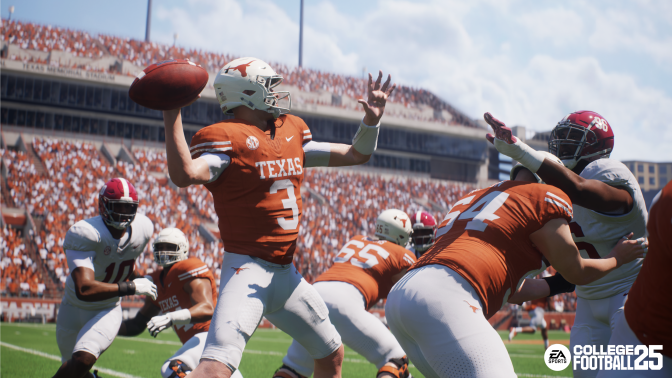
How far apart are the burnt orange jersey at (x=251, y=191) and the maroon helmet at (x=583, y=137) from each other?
1955mm

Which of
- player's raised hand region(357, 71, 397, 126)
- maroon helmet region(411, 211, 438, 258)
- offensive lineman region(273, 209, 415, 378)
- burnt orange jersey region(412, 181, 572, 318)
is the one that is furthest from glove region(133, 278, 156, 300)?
maroon helmet region(411, 211, 438, 258)

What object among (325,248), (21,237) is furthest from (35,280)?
(325,248)

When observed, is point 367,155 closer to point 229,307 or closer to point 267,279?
point 267,279

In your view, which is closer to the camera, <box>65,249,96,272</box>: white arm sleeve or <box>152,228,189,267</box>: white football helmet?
<box>65,249,96,272</box>: white arm sleeve

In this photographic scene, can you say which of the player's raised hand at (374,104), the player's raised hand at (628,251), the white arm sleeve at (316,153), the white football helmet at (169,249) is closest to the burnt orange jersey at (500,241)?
the player's raised hand at (628,251)

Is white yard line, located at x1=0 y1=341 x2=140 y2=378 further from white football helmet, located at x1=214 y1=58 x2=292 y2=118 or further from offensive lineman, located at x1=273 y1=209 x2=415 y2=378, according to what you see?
white football helmet, located at x1=214 y1=58 x2=292 y2=118

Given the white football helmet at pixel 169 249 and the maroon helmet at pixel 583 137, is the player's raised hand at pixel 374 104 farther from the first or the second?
the white football helmet at pixel 169 249

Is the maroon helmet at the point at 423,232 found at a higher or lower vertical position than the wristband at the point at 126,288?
higher

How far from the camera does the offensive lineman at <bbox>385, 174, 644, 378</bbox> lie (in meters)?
2.50

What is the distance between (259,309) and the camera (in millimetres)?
3123

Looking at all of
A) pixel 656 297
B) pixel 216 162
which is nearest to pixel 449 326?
pixel 656 297

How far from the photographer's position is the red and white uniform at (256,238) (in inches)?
120

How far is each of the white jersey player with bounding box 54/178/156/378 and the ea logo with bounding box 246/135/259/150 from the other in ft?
6.83

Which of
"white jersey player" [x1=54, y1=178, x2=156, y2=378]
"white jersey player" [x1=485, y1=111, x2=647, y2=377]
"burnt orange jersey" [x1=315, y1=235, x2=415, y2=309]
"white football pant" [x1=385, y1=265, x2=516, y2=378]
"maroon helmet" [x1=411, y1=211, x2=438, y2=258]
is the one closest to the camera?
"white football pant" [x1=385, y1=265, x2=516, y2=378]
